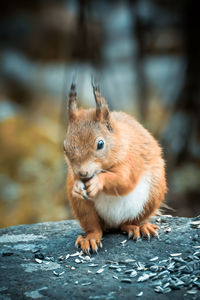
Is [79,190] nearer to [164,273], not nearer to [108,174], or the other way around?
[108,174]

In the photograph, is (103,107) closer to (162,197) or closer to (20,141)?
(162,197)

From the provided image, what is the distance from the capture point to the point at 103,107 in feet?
8.10

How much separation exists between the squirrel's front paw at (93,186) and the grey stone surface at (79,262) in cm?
33

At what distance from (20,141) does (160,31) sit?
248 cm

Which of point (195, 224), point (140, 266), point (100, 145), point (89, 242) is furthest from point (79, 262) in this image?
point (195, 224)

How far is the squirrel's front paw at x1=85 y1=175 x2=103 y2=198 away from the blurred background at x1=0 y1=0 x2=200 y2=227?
2.75 feet

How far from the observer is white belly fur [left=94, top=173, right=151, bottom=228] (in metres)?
2.52

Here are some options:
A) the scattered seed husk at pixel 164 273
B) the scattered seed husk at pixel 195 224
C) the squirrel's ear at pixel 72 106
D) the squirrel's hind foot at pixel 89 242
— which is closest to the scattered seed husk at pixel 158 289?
the scattered seed husk at pixel 164 273

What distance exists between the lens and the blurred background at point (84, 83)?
4.66 metres

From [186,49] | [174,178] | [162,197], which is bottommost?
[174,178]

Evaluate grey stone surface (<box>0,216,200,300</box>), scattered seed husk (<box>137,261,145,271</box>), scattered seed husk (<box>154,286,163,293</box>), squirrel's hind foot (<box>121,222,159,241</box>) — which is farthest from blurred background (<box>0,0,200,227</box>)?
scattered seed husk (<box>154,286,163,293</box>)

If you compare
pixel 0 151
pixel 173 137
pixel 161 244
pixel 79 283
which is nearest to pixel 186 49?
pixel 173 137

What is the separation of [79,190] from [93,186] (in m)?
0.08

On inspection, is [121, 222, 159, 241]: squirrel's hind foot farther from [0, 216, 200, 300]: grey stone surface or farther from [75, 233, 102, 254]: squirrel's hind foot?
[75, 233, 102, 254]: squirrel's hind foot
